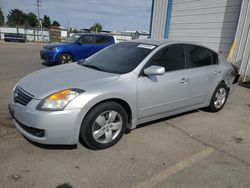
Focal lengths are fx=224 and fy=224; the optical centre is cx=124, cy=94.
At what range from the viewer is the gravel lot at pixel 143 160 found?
2535 millimetres

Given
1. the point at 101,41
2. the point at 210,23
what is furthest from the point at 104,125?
the point at 101,41

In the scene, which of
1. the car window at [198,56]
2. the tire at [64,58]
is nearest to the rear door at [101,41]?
the tire at [64,58]

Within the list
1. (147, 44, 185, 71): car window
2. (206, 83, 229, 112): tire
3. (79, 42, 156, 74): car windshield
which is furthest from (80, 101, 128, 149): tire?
(206, 83, 229, 112): tire

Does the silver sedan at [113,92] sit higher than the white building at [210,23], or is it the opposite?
the white building at [210,23]

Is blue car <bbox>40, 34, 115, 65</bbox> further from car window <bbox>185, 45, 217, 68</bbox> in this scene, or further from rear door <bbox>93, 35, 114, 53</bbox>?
car window <bbox>185, 45, 217, 68</bbox>

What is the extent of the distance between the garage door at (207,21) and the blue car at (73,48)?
3.59m

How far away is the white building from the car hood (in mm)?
6788

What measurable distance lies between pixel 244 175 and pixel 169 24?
32.3ft

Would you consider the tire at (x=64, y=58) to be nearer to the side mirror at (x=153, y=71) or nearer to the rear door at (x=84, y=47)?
the rear door at (x=84, y=47)

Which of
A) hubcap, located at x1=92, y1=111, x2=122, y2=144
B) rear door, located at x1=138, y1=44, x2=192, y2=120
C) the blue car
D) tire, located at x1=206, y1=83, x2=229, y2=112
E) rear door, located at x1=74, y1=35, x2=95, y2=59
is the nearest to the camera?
hubcap, located at x1=92, y1=111, x2=122, y2=144

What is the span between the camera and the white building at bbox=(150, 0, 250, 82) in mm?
8109

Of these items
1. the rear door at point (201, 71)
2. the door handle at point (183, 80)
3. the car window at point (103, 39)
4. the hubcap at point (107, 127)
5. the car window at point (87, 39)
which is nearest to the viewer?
the hubcap at point (107, 127)

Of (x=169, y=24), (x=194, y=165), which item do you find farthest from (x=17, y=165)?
(x=169, y=24)

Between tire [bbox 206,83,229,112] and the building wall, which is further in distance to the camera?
the building wall
